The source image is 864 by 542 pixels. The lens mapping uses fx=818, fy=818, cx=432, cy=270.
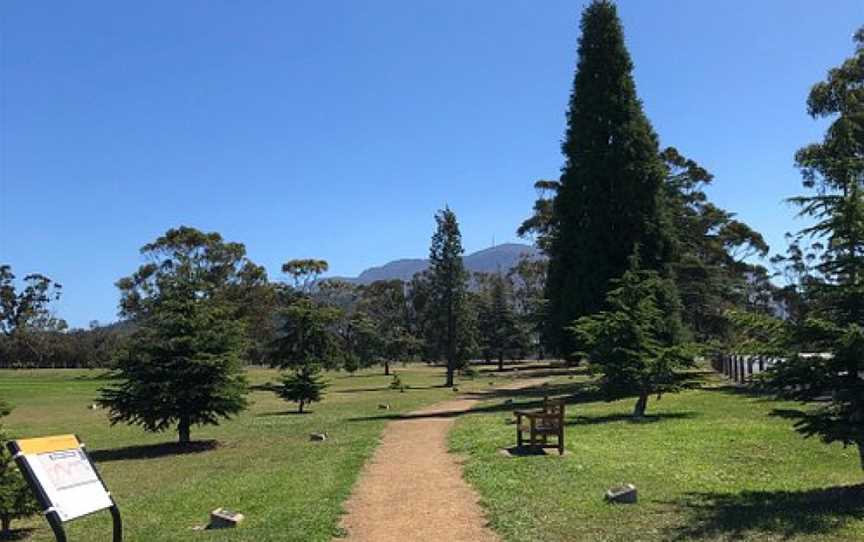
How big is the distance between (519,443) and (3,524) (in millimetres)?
10002

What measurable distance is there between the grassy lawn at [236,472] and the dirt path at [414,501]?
15.4 inches

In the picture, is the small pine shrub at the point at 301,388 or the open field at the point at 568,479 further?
the small pine shrub at the point at 301,388

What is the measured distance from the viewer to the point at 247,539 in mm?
10195

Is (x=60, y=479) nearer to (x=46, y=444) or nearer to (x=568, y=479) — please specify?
(x=46, y=444)

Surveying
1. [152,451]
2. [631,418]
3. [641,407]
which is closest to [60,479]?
[152,451]

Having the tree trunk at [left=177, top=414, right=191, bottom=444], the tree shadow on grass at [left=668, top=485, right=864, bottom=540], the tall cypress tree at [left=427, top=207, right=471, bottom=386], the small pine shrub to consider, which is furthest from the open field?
Answer: the tall cypress tree at [left=427, top=207, right=471, bottom=386]

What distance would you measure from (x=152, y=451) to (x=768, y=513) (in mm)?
18534

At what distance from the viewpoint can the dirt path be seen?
1034 cm

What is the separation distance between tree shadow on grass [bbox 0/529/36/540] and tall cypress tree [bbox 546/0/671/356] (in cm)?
2830

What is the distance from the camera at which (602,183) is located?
38844 millimetres

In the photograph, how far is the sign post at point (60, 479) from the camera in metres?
7.17

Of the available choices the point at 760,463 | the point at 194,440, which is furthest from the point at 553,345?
the point at 760,463

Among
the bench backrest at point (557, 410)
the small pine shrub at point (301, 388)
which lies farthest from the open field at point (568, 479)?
the small pine shrub at point (301, 388)

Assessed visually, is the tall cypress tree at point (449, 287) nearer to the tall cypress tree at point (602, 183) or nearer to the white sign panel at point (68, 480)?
the tall cypress tree at point (602, 183)
